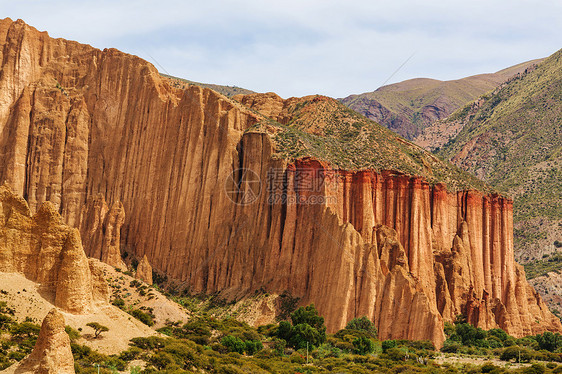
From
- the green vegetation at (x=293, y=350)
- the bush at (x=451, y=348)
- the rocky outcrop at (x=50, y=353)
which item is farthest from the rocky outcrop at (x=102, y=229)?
the rocky outcrop at (x=50, y=353)

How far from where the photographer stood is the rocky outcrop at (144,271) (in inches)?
3418

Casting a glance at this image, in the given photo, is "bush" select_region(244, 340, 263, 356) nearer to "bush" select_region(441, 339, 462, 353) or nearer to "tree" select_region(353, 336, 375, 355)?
"tree" select_region(353, 336, 375, 355)

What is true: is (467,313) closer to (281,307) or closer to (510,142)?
(281,307)

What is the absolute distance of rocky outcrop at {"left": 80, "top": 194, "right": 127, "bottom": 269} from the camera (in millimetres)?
89750

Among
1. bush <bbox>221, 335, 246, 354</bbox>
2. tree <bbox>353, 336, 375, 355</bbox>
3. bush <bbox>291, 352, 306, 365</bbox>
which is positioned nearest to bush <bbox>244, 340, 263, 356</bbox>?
bush <bbox>221, 335, 246, 354</bbox>

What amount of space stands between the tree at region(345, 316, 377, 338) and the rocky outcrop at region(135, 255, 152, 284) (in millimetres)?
21051

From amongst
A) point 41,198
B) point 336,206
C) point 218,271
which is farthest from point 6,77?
point 336,206

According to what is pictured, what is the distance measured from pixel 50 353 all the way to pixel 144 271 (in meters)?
48.5

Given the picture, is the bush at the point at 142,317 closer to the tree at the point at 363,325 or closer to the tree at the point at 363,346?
the tree at the point at 363,346

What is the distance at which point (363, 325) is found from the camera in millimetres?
77562

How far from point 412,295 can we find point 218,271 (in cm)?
→ 2109

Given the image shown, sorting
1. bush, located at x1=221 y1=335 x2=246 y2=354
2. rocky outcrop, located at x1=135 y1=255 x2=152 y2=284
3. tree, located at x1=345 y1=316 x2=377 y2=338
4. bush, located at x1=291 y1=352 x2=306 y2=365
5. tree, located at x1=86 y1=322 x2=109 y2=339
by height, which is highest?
rocky outcrop, located at x1=135 y1=255 x2=152 y2=284

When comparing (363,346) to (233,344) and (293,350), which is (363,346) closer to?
(293,350)

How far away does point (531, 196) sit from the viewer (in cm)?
15775
